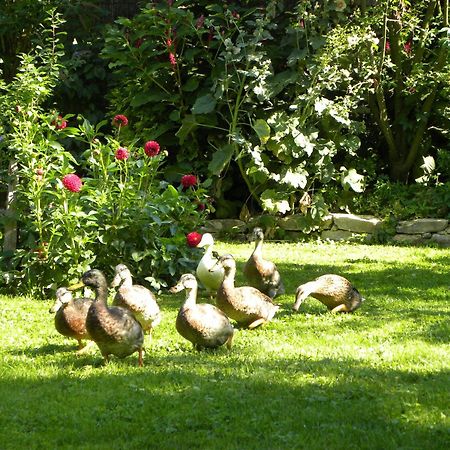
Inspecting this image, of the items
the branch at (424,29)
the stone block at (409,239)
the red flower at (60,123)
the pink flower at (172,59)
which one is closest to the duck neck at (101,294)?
the red flower at (60,123)

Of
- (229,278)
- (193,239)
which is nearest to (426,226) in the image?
(193,239)

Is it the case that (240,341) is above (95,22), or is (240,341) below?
below

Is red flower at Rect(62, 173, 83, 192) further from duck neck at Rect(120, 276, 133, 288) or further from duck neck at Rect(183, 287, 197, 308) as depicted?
duck neck at Rect(183, 287, 197, 308)

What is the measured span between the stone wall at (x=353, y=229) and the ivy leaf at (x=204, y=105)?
1467 millimetres

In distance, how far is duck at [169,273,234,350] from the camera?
618 centimetres

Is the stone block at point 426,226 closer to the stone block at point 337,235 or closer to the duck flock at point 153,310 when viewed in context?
the stone block at point 337,235

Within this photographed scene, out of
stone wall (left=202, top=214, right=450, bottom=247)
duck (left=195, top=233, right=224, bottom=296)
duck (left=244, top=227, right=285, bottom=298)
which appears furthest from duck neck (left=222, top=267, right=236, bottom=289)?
stone wall (left=202, top=214, right=450, bottom=247)

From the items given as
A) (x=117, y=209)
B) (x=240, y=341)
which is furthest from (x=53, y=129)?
(x=240, y=341)

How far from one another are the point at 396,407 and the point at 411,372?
73 centimetres

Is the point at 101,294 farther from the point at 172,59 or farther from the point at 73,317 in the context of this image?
the point at 172,59

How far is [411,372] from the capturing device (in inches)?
229

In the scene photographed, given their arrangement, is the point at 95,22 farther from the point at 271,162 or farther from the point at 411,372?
the point at 411,372

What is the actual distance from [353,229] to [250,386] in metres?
6.74

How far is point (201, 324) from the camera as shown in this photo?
20.3ft
